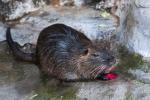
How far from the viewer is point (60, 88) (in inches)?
105

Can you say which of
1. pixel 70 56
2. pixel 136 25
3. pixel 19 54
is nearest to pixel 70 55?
pixel 70 56

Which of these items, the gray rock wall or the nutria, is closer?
the nutria

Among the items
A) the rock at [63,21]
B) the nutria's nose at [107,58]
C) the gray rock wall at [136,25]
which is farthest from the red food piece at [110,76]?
the rock at [63,21]

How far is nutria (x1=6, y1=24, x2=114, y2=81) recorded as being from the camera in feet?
8.51

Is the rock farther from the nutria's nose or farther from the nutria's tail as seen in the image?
the nutria's nose

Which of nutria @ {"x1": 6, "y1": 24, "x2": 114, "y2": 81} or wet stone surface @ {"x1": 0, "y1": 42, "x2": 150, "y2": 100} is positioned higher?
nutria @ {"x1": 6, "y1": 24, "x2": 114, "y2": 81}

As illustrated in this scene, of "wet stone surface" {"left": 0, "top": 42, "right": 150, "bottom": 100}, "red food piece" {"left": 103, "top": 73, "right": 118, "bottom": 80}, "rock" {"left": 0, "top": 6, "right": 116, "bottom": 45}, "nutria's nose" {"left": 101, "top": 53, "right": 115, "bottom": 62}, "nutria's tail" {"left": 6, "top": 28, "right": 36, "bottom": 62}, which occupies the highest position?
"rock" {"left": 0, "top": 6, "right": 116, "bottom": 45}

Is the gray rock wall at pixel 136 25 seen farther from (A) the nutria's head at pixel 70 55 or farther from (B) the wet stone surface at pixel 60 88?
(A) the nutria's head at pixel 70 55

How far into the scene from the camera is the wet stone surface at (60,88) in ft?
8.57

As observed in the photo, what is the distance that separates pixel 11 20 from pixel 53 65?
0.64m

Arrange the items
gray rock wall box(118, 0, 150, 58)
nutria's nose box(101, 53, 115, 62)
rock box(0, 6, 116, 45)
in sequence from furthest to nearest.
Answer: rock box(0, 6, 116, 45), gray rock wall box(118, 0, 150, 58), nutria's nose box(101, 53, 115, 62)

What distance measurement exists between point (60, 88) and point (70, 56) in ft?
0.74

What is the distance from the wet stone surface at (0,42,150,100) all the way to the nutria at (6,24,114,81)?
2.6 inches

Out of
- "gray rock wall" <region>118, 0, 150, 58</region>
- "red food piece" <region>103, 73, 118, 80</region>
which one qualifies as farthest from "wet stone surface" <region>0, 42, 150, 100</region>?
"gray rock wall" <region>118, 0, 150, 58</region>
